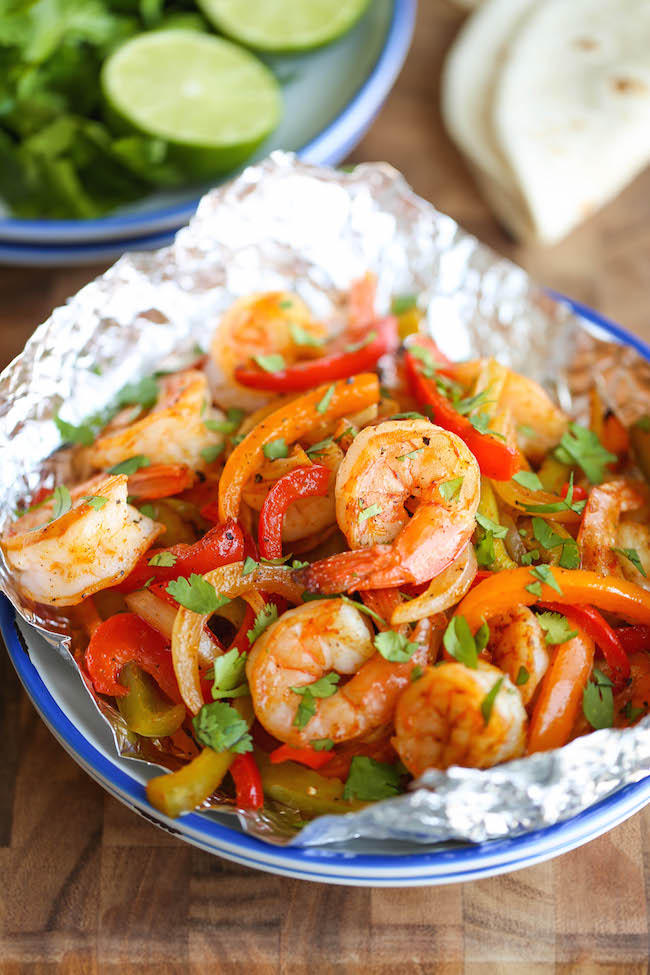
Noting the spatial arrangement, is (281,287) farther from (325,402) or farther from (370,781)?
(370,781)

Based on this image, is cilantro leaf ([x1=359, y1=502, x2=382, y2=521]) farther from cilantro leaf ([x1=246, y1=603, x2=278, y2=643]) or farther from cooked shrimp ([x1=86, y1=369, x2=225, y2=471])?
cooked shrimp ([x1=86, y1=369, x2=225, y2=471])

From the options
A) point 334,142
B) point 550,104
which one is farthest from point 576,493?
point 550,104

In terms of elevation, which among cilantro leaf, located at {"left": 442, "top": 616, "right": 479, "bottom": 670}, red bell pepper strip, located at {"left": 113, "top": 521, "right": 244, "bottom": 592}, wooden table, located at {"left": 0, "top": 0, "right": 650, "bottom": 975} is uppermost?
red bell pepper strip, located at {"left": 113, "top": 521, "right": 244, "bottom": 592}

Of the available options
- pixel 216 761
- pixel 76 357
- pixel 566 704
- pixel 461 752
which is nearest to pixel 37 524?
pixel 76 357

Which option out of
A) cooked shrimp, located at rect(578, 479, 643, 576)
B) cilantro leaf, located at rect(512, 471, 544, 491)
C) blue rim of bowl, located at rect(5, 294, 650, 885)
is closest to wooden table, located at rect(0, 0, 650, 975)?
blue rim of bowl, located at rect(5, 294, 650, 885)

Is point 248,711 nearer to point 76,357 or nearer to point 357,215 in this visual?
point 76,357

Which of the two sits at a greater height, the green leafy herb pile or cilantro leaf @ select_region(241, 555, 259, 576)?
the green leafy herb pile

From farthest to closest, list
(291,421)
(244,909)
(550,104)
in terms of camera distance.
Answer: (550,104), (291,421), (244,909)
